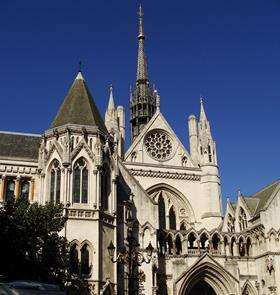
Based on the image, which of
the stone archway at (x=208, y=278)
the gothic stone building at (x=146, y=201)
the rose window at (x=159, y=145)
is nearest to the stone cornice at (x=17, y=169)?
the gothic stone building at (x=146, y=201)

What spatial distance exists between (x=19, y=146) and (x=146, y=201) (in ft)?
35.0

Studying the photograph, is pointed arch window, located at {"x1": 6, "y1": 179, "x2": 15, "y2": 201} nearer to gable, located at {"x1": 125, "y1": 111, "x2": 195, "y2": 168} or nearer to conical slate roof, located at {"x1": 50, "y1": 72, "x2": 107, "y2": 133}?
conical slate roof, located at {"x1": 50, "y1": 72, "x2": 107, "y2": 133}

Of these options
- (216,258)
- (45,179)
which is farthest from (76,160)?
(216,258)

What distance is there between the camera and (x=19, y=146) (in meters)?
34.8

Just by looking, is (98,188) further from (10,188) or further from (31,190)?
(10,188)

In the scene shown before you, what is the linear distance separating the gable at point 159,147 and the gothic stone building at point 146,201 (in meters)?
0.10

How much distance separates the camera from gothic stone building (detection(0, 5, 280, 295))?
29.4m

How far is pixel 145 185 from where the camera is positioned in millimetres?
43562

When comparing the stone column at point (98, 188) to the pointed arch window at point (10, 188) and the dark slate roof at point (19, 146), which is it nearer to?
the dark slate roof at point (19, 146)

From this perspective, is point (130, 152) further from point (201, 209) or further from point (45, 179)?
point (45, 179)

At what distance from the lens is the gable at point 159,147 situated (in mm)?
44969

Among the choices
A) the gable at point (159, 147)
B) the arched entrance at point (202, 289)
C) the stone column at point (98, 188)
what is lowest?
the arched entrance at point (202, 289)

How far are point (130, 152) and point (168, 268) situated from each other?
1279 centimetres

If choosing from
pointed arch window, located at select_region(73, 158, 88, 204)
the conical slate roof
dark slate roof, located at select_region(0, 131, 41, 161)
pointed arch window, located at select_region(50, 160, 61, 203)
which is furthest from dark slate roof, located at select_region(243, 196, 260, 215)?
dark slate roof, located at select_region(0, 131, 41, 161)
